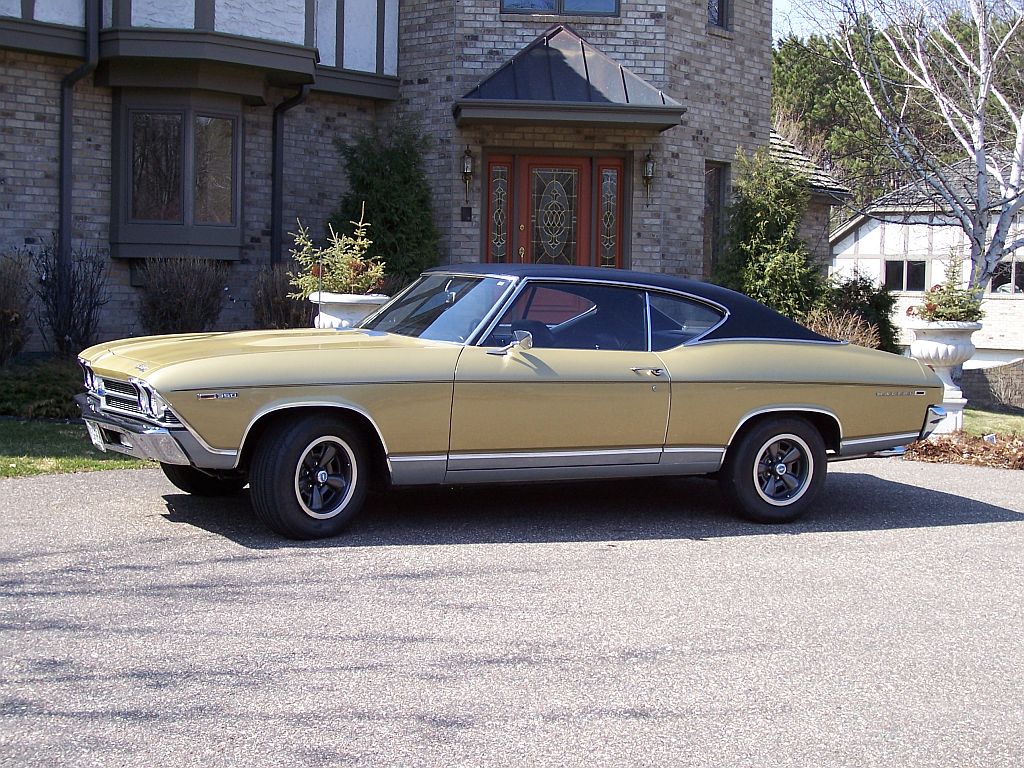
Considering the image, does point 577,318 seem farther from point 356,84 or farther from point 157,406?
point 356,84

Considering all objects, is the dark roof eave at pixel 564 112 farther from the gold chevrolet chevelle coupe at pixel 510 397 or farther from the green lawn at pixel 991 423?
the gold chevrolet chevelle coupe at pixel 510 397

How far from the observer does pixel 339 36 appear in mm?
16500

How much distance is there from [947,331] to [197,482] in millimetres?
7348

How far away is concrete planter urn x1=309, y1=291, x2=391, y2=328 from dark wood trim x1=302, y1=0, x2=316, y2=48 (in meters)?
5.20

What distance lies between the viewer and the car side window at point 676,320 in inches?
298

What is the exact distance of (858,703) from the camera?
4500 millimetres

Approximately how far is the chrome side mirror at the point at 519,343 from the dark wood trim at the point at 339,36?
10.5 m

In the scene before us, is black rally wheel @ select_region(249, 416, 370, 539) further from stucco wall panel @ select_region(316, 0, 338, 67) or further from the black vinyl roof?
stucco wall panel @ select_region(316, 0, 338, 67)

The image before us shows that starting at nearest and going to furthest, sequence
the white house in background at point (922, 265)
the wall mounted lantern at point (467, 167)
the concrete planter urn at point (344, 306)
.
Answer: the concrete planter urn at point (344, 306) < the wall mounted lantern at point (467, 167) < the white house in background at point (922, 265)

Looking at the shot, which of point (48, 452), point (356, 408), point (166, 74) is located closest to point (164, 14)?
point (166, 74)

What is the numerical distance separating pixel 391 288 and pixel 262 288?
1.54 meters

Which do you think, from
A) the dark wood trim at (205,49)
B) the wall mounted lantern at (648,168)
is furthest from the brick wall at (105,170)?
the wall mounted lantern at (648,168)

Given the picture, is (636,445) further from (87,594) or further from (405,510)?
(87,594)

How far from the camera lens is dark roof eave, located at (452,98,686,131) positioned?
15.6 m
